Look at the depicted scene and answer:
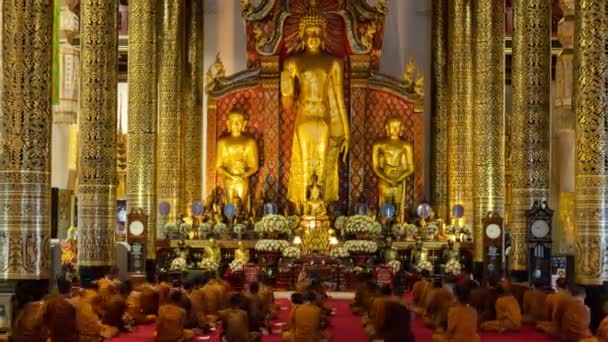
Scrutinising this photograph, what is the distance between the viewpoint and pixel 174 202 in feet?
91.3

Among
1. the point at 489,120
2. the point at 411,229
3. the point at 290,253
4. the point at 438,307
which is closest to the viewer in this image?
the point at 438,307

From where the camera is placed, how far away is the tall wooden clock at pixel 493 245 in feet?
76.0

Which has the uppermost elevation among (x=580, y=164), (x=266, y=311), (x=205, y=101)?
(x=205, y=101)

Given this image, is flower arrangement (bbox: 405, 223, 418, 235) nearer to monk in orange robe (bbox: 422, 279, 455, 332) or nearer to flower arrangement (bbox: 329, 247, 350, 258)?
flower arrangement (bbox: 329, 247, 350, 258)

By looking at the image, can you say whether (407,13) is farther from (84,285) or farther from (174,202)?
(84,285)

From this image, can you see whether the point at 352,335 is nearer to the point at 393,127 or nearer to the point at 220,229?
the point at 220,229

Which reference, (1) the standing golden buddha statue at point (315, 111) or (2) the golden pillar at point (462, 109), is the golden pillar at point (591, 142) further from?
(1) the standing golden buddha statue at point (315, 111)

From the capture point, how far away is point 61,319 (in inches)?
508

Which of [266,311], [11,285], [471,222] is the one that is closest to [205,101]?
[471,222]

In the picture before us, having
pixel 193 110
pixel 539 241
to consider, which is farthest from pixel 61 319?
pixel 193 110

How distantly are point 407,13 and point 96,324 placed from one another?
1845 cm

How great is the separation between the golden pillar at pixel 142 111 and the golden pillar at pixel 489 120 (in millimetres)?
7457

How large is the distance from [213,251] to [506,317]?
10053 mm

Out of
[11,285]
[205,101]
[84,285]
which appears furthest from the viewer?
[205,101]
